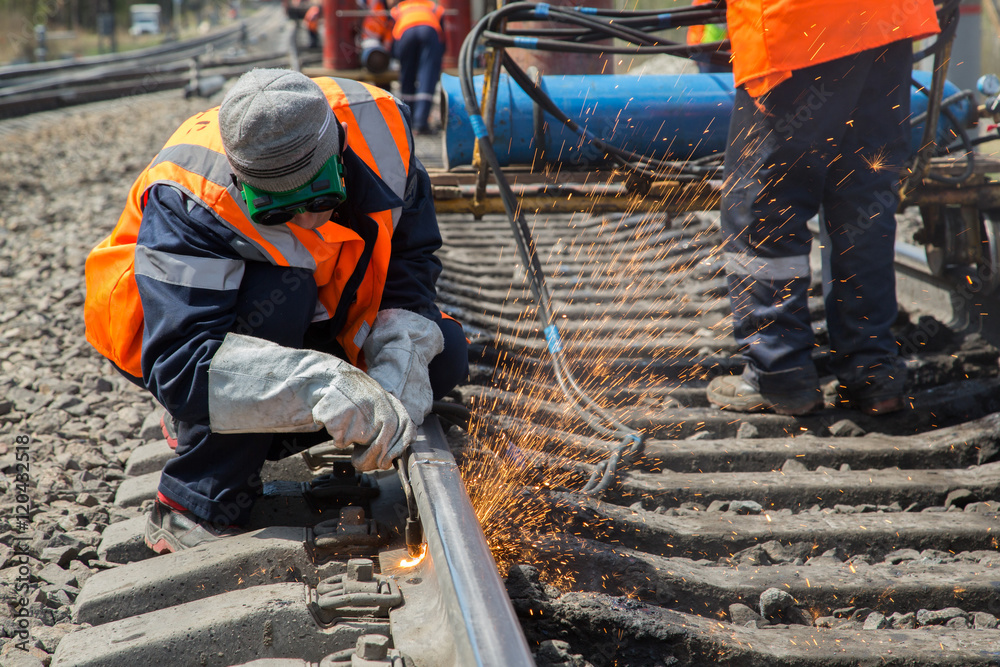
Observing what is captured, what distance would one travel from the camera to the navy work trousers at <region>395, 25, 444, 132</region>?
8195 mm

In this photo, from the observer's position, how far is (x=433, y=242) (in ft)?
8.10

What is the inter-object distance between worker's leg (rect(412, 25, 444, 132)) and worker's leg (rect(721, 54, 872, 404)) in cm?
593

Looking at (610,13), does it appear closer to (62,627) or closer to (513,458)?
(513,458)

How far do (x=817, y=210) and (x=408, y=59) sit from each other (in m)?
6.42

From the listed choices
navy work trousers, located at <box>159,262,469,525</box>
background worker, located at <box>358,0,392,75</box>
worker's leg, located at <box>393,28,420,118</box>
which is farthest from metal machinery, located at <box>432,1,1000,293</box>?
background worker, located at <box>358,0,392,75</box>

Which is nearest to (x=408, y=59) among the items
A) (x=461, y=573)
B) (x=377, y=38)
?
(x=377, y=38)

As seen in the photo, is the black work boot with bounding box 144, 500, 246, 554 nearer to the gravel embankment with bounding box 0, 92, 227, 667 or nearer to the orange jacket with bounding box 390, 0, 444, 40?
the gravel embankment with bounding box 0, 92, 227, 667

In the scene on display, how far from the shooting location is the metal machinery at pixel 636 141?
3164 mm

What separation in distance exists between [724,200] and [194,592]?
2032mm

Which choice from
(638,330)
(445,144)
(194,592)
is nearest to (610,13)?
(445,144)

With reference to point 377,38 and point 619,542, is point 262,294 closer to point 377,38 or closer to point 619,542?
point 619,542

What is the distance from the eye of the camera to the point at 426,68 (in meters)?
8.29

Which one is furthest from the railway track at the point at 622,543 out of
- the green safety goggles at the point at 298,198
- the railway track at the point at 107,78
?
the railway track at the point at 107,78

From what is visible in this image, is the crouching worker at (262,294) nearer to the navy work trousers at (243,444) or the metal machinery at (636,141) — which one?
the navy work trousers at (243,444)
